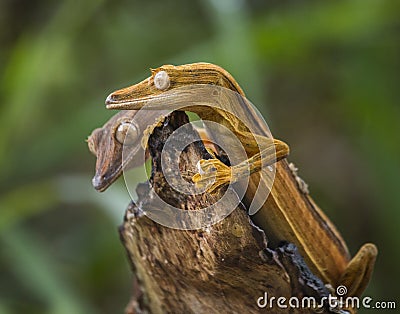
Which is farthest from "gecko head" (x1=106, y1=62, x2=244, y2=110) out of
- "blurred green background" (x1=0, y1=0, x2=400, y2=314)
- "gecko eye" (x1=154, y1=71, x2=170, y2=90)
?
"blurred green background" (x1=0, y1=0, x2=400, y2=314)

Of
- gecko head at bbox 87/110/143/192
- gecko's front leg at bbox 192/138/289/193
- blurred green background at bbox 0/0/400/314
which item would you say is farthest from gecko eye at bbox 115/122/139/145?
blurred green background at bbox 0/0/400/314

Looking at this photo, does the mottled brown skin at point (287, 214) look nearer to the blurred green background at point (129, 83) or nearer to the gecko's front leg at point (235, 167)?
the gecko's front leg at point (235, 167)

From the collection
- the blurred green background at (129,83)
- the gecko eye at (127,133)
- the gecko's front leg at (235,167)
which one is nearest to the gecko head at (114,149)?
the gecko eye at (127,133)

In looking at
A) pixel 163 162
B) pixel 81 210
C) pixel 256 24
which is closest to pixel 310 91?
pixel 256 24

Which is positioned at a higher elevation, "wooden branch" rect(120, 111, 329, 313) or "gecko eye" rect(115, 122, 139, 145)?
"gecko eye" rect(115, 122, 139, 145)

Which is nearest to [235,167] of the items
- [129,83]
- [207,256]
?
[207,256]

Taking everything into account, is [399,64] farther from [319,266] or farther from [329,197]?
[319,266]

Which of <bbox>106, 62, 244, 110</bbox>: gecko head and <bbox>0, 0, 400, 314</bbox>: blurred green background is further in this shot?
<bbox>0, 0, 400, 314</bbox>: blurred green background

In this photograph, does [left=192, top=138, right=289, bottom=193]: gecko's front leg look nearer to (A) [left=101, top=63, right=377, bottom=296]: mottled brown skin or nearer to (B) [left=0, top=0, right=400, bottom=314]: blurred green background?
(A) [left=101, top=63, right=377, bottom=296]: mottled brown skin
